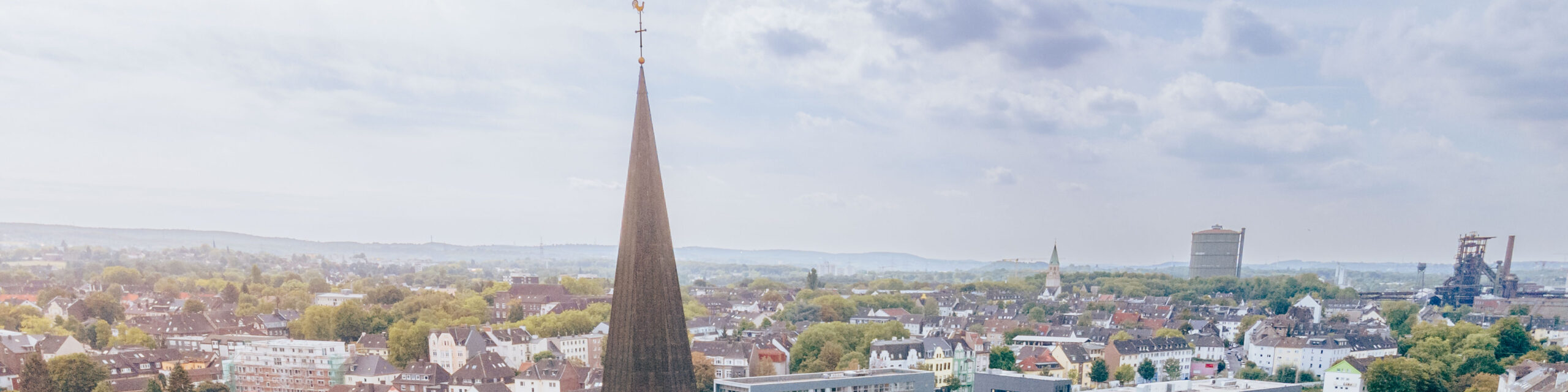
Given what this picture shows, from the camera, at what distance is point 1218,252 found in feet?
481

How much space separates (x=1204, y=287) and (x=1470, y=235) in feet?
96.3

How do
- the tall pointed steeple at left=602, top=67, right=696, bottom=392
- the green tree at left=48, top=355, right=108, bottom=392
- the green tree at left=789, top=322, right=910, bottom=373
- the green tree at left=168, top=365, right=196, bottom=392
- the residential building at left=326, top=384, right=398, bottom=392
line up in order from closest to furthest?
the tall pointed steeple at left=602, top=67, right=696, bottom=392, the green tree at left=168, top=365, right=196, bottom=392, the green tree at left=48, top=355, right=108, bottom=392, the residential building at left=326, top=384, right=398, bottom=392, the green tree at left=789, top=322, right=910, bottom=373

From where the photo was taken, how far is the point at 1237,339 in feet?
268

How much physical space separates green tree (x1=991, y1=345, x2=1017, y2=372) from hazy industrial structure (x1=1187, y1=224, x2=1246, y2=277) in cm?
9280

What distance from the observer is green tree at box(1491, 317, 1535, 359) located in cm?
6303

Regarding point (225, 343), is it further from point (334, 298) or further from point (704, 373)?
point (334, 298)

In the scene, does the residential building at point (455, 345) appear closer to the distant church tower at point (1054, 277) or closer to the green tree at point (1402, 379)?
the green tree at point (1402, 379)

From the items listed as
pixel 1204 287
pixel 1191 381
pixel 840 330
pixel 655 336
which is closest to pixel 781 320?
pixel 840 330

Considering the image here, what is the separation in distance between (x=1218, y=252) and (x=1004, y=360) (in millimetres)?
96868

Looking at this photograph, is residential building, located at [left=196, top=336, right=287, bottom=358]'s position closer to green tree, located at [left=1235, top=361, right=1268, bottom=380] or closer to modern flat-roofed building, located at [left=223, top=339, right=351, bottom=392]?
modern flat-roofed building, located at [left=223, top=339, right=351, bottom=392]

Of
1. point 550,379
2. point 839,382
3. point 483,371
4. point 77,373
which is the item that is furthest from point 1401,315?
point 77,373

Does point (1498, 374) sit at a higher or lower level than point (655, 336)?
lower

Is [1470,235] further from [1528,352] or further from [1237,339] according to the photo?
[1528,352]

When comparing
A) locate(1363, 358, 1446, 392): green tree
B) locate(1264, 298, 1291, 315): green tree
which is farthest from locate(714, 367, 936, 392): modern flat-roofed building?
locate(1264, 298, 1291, 315): green tree
